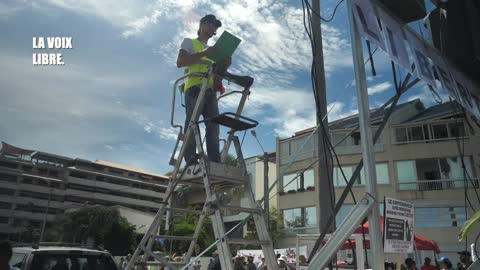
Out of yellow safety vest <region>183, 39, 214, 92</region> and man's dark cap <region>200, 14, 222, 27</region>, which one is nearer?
yellow safety vest <region>183, 39, 214, 92</region>

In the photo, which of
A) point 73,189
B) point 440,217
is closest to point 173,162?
point 440,217

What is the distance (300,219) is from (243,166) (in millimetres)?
31981

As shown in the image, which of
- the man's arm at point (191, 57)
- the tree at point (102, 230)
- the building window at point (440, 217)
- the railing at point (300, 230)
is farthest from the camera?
the tree at point (102, 230)

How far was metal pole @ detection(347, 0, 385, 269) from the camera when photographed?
224 cm

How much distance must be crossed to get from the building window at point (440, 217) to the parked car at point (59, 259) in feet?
92.5

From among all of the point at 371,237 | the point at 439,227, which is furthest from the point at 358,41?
the point at 439,227

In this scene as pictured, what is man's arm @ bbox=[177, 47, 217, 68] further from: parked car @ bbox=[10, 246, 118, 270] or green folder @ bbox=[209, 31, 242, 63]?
parked car @ bbox=[10, 246, 118, 270]

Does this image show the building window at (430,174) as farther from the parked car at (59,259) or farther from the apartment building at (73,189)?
the apartment building at (73,189)

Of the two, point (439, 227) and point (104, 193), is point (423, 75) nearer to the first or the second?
point (439, 227)

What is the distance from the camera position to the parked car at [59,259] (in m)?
4.83

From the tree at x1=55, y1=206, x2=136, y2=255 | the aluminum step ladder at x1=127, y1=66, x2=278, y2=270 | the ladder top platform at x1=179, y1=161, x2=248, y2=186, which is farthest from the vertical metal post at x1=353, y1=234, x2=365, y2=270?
A: the tree at x1=55, y1=206, x2=136, y2=255

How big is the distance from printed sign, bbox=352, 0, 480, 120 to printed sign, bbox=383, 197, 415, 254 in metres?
1.11

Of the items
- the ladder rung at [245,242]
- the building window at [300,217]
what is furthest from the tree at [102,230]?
the ladder rung at [245,242]

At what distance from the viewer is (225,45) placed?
395cm
